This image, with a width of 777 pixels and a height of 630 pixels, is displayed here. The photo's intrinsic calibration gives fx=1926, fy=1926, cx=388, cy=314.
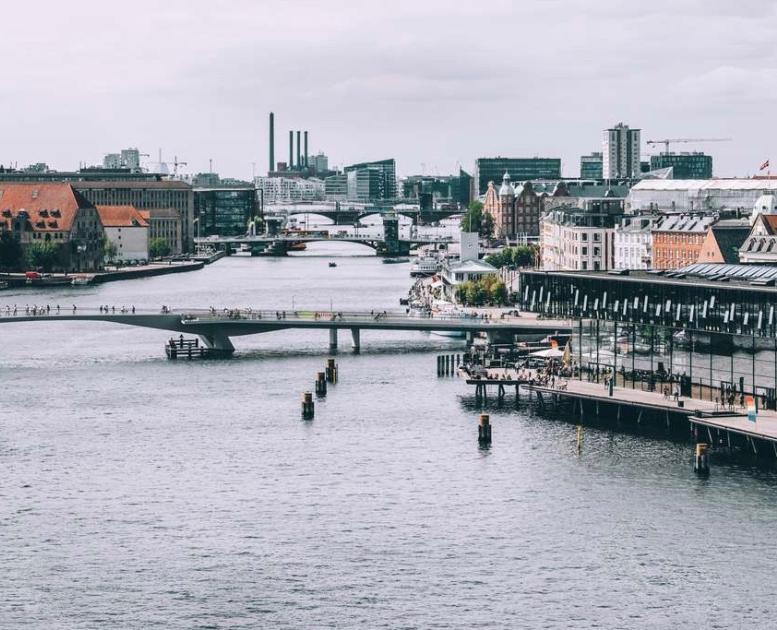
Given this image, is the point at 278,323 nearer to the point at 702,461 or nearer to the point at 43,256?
the point at 702,461

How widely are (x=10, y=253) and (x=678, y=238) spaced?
238ft

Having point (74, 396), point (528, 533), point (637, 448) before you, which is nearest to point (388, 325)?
point (74, 396)

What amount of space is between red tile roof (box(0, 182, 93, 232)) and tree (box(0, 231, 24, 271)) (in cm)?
257

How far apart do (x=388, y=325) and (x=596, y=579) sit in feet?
152

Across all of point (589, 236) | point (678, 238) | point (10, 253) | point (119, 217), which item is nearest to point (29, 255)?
point (10, 253)

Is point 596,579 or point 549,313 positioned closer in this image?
point 596,579

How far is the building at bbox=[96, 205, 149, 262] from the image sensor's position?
192 metres

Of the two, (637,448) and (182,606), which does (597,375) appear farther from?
(182,606)

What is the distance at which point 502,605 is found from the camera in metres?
44.1

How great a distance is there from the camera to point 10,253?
566 ft

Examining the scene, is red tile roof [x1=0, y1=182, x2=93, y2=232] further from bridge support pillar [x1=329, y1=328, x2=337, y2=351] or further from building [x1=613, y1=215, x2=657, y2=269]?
bridge support pillar [x1=329, y1=328, x2=337, y2=351]

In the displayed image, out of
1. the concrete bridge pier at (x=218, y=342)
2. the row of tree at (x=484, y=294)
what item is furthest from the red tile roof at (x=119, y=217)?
the concrete bridge pier at (x=218, y=342)

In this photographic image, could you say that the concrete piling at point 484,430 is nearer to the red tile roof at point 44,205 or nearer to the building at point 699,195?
the building at point 699,195

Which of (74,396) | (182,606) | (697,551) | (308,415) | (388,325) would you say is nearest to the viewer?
(182,606)
